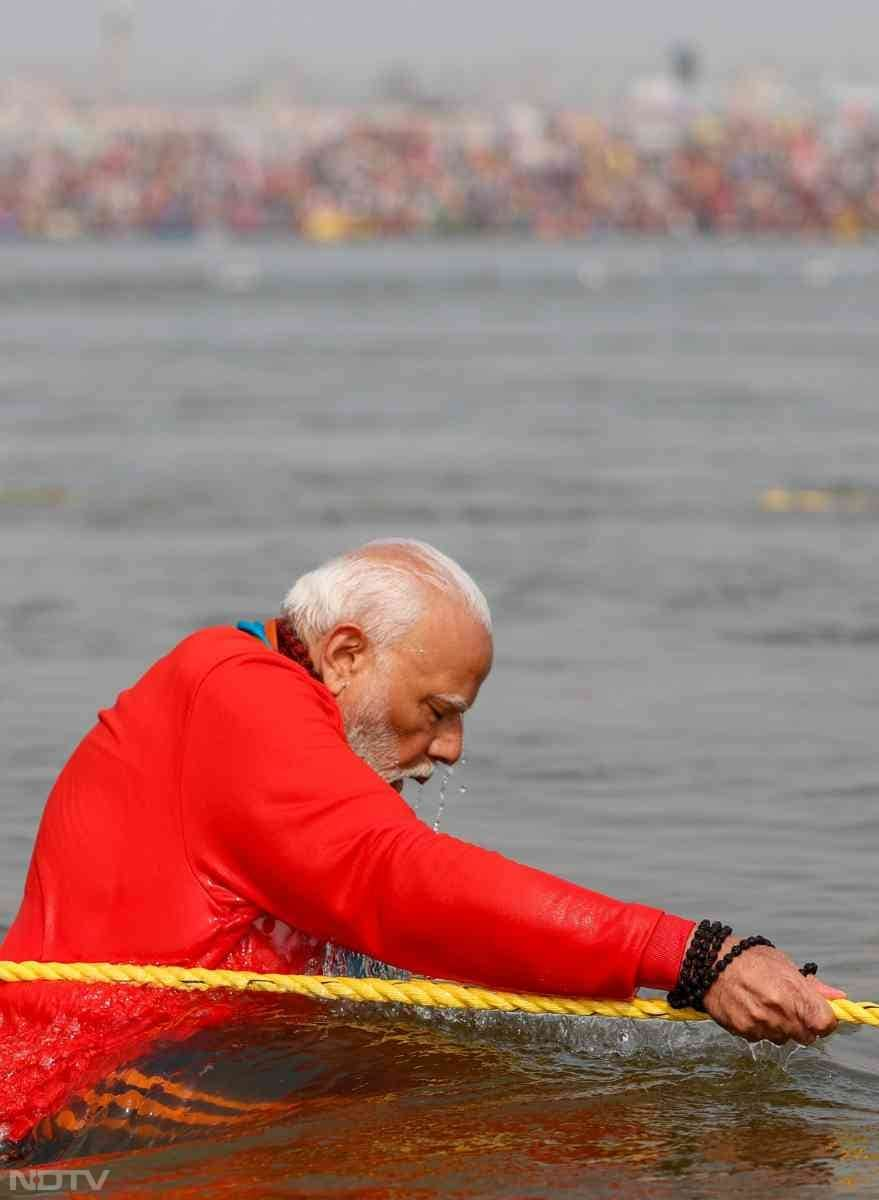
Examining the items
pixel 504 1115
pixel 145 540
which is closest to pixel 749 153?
pixel 145 540

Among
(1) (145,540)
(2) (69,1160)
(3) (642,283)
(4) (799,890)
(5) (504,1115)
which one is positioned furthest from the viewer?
(3) (642,283)

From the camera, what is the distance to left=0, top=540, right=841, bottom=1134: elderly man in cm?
497

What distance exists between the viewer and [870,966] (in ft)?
25.7

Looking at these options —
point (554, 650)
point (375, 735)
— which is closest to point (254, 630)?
point (375, 735)

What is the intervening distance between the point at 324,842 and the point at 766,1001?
841 millimetres

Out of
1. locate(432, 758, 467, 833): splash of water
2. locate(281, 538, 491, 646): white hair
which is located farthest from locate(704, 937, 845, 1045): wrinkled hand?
locate(281, 538, 491, 646): white hair

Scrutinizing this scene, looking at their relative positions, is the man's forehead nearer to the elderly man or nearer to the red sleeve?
the elderly man

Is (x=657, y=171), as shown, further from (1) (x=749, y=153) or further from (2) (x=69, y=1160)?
(2) (x=69, y=1160)

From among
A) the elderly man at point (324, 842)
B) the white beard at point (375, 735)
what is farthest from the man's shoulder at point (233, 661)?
the white beard at point (375, 735)

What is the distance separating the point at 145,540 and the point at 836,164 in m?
176

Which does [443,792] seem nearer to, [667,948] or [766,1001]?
[667,948]

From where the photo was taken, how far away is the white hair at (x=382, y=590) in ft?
17.3

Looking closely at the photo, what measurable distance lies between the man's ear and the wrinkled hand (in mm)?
910

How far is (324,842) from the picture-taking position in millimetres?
5023
